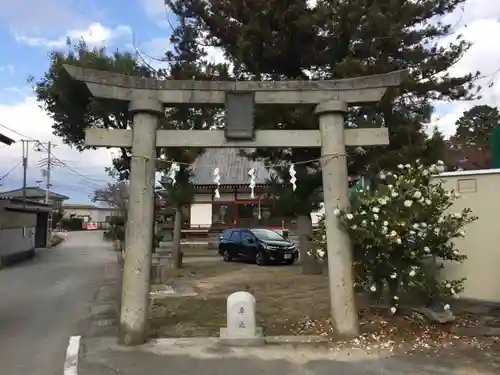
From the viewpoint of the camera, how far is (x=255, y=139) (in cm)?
843

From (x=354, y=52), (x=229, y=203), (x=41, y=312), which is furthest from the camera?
(x=229, y=203)

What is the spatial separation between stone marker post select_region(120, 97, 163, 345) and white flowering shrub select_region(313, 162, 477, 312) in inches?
118

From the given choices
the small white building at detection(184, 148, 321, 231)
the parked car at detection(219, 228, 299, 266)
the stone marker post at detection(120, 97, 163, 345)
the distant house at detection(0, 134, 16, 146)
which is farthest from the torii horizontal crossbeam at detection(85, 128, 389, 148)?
the small white building at detection(184, 148, 321, 231)

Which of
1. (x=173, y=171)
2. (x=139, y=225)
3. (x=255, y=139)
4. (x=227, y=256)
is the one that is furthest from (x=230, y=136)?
(x=227, y=256)

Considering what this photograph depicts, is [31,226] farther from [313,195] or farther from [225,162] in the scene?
[313,195]

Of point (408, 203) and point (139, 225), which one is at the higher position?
point (408, 203)

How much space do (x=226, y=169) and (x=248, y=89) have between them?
99.7ft

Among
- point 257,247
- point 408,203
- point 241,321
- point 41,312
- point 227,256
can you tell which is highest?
point 408,203

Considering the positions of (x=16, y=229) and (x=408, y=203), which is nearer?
(x=408, y=203)

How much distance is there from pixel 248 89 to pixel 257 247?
15.7 meters

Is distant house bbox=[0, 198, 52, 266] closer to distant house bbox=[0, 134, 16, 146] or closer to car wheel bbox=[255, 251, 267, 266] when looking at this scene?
distant house bbox=[0, 134, 16, 146]

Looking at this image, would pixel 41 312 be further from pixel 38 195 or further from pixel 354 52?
pixel 38 195

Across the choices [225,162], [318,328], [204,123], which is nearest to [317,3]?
[204,123]

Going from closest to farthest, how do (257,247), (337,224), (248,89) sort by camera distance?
(337,224), (248,89), (257,247)
